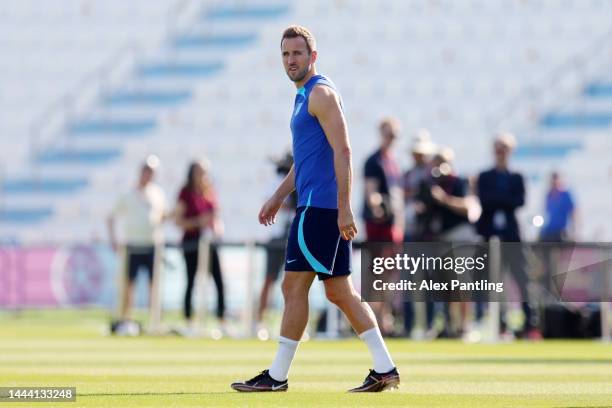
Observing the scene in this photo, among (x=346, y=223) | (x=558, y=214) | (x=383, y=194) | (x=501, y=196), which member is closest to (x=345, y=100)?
(x=558, y=214)

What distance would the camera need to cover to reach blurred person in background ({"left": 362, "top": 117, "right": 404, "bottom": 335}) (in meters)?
15.8

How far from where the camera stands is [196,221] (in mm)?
17891

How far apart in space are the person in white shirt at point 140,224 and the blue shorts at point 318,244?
34.0 feet

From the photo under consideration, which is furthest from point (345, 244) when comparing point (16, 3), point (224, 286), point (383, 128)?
point (16, 3)

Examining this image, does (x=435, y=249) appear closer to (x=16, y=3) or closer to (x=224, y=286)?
(x=224, y=286)

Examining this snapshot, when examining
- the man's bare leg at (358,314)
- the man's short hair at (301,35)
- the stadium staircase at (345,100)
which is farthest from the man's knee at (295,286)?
the stadium staircase at (345,100)

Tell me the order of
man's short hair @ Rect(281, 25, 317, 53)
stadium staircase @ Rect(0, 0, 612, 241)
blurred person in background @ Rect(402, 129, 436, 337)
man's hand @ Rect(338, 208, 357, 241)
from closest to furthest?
man's hand @ Rect(338, 208, 357, 241) → man's short hair @ Rect(281, 25, 317, 53) → blurred person in background @ Rect(402, 129, 436, 337) → stadium staircase @ Rect(0, 0, 612, 241)

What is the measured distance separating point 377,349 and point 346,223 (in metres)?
0.74

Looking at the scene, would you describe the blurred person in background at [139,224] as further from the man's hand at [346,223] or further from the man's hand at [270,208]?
the man's hand at [346,223]

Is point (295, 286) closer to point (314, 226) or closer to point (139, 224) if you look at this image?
point (314, 226)

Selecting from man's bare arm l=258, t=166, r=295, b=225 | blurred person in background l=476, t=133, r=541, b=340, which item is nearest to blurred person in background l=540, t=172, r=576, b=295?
blurred person in background l=476, t=133, r=541, b=340

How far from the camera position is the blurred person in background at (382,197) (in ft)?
51.9

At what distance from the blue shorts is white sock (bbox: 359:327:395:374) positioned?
329 millimetres

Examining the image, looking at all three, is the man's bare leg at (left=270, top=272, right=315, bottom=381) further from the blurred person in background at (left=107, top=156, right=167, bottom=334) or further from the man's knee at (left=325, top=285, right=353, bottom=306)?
the blurred person in background at (left=107, top=156, right=167, bottom=334)
